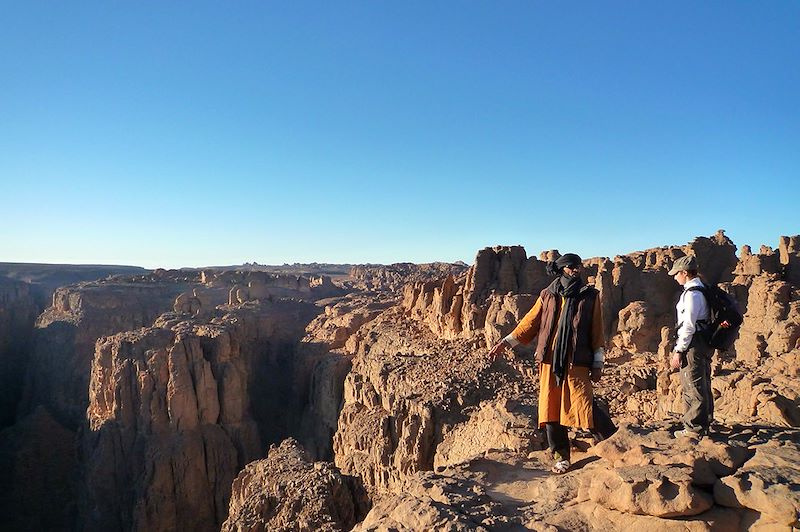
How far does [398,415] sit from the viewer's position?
17641 millimetres

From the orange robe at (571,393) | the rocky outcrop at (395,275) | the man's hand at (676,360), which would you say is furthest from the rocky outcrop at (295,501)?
the rocky outcrop at (395,275)

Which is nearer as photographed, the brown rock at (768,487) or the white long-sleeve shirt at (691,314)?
the brown rock at (768,487)

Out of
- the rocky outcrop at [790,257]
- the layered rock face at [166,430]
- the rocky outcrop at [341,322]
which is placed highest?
the rocky outcrop at [790,257]

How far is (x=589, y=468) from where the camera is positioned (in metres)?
5.63

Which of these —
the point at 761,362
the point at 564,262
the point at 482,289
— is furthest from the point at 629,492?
the point at 482,289

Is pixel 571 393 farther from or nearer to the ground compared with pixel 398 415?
farther from the ground

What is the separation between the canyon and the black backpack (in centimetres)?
102

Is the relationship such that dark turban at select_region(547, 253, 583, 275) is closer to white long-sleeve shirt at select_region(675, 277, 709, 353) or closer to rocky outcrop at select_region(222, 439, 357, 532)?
white long-sleeve shirt at select_region(675, 277, 709, 353)

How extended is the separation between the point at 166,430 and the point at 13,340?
29823 mm

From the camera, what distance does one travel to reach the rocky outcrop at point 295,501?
10555 millimetres

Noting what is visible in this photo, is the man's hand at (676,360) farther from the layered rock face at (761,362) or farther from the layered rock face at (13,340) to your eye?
the layered rock face at (13,340)

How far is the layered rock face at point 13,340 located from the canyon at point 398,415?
259mm

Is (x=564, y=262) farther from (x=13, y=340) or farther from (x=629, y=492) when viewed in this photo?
(x=13, y=340)

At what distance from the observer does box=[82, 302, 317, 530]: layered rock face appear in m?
23.0
